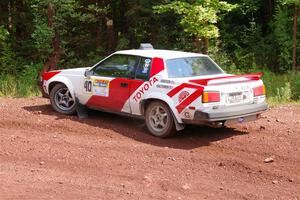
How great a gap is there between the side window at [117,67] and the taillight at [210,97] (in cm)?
172

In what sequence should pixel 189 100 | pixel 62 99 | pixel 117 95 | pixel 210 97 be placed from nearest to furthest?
pixel 210 97
pixel 189 100
pixel 117 95
pixel 62 99

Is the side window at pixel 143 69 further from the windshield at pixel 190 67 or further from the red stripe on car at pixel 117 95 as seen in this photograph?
the windshield at pixel 190 67

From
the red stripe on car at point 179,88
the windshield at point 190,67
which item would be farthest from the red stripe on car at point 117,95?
the red stripe on car at point 179,88

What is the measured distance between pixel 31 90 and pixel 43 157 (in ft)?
25.1

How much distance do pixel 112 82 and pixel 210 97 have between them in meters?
2.16

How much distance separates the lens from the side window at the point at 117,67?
9131 millimetres

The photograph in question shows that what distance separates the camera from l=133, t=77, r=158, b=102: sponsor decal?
8.65 m

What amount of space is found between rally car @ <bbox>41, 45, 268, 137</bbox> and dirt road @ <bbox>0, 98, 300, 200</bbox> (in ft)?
1.26

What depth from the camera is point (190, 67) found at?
8.89 meters

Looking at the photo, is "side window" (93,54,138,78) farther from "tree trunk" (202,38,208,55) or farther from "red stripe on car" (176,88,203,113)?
"tree trunk" (202,38,208,55)

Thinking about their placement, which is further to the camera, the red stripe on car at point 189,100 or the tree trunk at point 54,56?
the tree trunk at point 54,56

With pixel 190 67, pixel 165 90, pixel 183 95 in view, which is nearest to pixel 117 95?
pixel 165 90

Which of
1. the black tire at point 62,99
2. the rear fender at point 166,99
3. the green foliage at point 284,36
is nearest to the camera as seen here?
the rear fender at point 166,99

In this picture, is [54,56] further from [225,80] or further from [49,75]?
[225,80]
